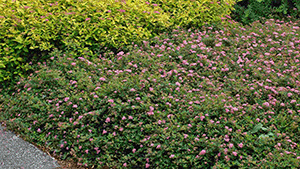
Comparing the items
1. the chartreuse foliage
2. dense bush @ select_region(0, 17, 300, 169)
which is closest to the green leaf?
dense bush @ select_region(0, 17, 300, 169)

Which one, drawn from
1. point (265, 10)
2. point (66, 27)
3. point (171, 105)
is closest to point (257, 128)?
point (171, 105)

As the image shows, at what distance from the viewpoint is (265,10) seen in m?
7.16

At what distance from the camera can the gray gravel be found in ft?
13.0

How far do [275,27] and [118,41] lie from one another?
10.5 ft

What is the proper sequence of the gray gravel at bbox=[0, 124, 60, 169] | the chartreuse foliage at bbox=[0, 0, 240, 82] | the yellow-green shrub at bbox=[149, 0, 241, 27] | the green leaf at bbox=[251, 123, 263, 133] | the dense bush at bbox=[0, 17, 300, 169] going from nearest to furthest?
1. the dense bush at bbox=[0, 17, 300, 169]
2. the green leaf at bbox=[251, 123, 263, 133]
3. the gray gravel at bbox=[0, 124, 60, 169]
4. the chartreuse foliage at bbox=[0, 0, 240, 82]
5. the yellow-green shrub at bbox=[149, 0, 241, 27]

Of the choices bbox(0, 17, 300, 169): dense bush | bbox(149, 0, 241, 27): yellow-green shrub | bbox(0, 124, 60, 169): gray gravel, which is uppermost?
bbox(149, 0, 241, 27): yellow-green shrub

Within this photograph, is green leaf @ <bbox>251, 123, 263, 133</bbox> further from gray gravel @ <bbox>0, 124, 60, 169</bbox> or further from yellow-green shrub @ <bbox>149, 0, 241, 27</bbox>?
yellow-green shrub @ <bbox>149, 0, 241, 27</bbox>

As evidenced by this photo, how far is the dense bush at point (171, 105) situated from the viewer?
11.9 ft

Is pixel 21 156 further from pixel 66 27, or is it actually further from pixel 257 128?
pixel 257 128

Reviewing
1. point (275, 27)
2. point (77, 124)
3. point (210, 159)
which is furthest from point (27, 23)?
point (275, 27)

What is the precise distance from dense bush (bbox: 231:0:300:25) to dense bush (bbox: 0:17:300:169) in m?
1.52

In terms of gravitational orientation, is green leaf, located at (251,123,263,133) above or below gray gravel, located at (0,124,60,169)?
above

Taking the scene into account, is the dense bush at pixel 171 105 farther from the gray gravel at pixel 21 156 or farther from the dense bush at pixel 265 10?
the dense bush at pixel 265 10

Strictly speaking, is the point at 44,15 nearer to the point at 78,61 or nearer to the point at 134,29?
the point at 78,61
